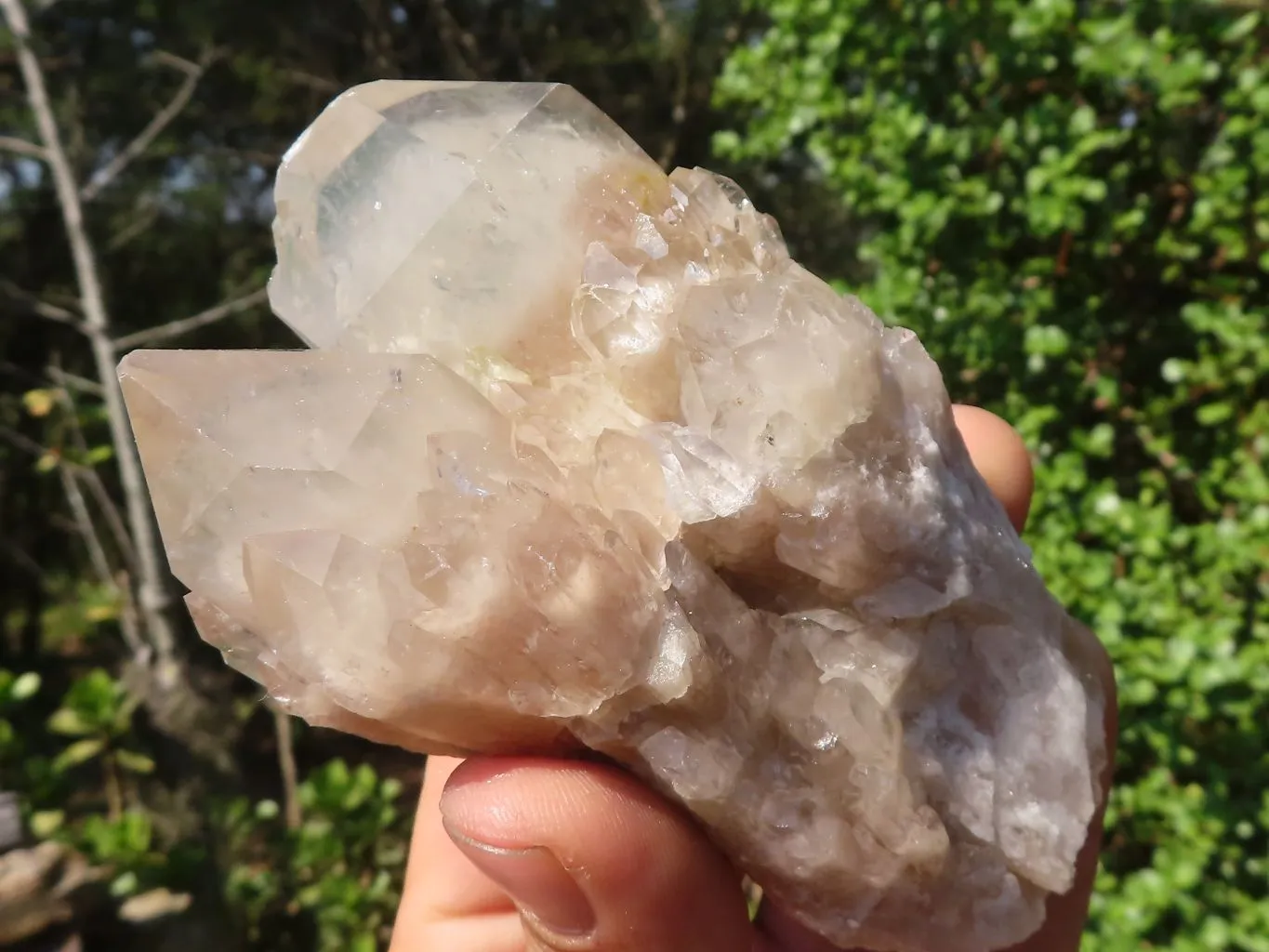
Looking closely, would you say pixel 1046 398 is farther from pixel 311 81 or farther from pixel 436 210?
pixel 311 81

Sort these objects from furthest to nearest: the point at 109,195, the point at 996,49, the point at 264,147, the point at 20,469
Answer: the point at 20,469 < the point at 264,147 < the point at 109,195 < the point at 996,49

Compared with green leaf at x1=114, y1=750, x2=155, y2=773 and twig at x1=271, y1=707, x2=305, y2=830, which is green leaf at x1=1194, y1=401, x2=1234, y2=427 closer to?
green leaf at x1=114, y1=750, x2=155, y2=773

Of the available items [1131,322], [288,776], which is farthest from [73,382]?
[1131,322]

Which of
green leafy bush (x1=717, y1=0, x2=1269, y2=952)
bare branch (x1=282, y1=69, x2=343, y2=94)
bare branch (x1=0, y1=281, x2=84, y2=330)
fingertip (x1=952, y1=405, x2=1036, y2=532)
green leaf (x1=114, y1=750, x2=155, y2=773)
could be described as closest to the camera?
fingertip (x1=952, y1=405, x2=1036, y2=532)

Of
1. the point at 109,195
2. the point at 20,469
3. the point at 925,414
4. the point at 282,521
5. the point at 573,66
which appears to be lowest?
the point at 20,469

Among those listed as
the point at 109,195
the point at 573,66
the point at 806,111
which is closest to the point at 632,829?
the point at 806,111

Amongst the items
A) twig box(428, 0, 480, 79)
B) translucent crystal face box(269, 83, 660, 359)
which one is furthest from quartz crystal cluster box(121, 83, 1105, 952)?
twig box(428, 0, 480, 79)

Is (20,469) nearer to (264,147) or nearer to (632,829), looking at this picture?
(264,147)
